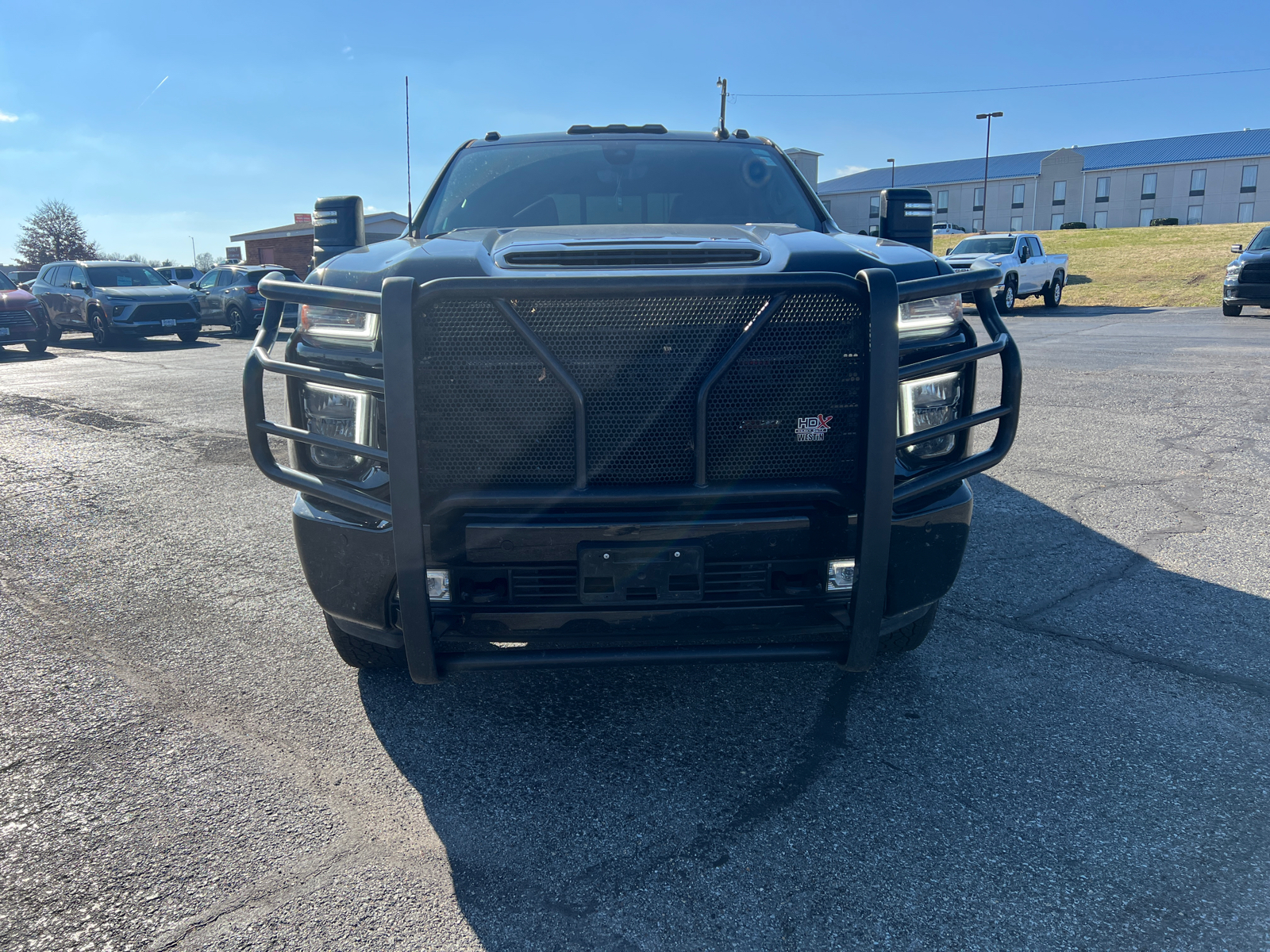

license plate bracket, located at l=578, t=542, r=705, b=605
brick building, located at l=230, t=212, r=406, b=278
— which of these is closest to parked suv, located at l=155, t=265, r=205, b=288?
brick building, located at l=230, t=212, r=406, b=278

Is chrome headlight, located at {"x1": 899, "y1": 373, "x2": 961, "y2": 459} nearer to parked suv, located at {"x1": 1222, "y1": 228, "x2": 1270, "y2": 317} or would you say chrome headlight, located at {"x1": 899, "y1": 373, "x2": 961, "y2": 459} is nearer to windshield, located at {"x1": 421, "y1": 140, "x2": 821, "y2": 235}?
windshield, located at {"x1": 421, "y1": 140, "x2": 821, "y2": 235}

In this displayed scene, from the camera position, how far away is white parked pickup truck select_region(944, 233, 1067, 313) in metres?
22.5

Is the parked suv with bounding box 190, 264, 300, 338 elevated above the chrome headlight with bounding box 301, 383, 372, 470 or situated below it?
above

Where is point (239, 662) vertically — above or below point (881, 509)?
below

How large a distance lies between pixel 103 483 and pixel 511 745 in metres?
4.77

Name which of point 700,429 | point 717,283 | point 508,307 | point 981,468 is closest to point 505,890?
point 700,429

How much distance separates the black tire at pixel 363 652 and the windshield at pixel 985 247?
74.8 ft

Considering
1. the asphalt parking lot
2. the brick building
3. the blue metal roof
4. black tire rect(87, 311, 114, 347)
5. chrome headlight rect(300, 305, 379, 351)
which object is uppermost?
the blue metal roof

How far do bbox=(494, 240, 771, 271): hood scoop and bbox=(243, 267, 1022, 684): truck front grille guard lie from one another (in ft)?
0.91

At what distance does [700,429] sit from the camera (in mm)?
2316

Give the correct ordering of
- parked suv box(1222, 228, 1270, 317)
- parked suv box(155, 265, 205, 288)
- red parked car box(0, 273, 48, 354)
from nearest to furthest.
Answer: red parked car box(0, 273, 48, 354)
parked suv box(1222, 228, 1270, 317)
parked suv box(155, 265, 205, 288)

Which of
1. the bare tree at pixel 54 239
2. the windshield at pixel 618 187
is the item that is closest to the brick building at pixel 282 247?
the bare tree at pixel 54 239

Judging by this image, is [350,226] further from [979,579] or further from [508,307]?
[979,579]

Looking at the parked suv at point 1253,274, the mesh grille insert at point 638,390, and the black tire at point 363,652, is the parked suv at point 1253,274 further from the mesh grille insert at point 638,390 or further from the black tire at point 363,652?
the black tire at point 363,652
